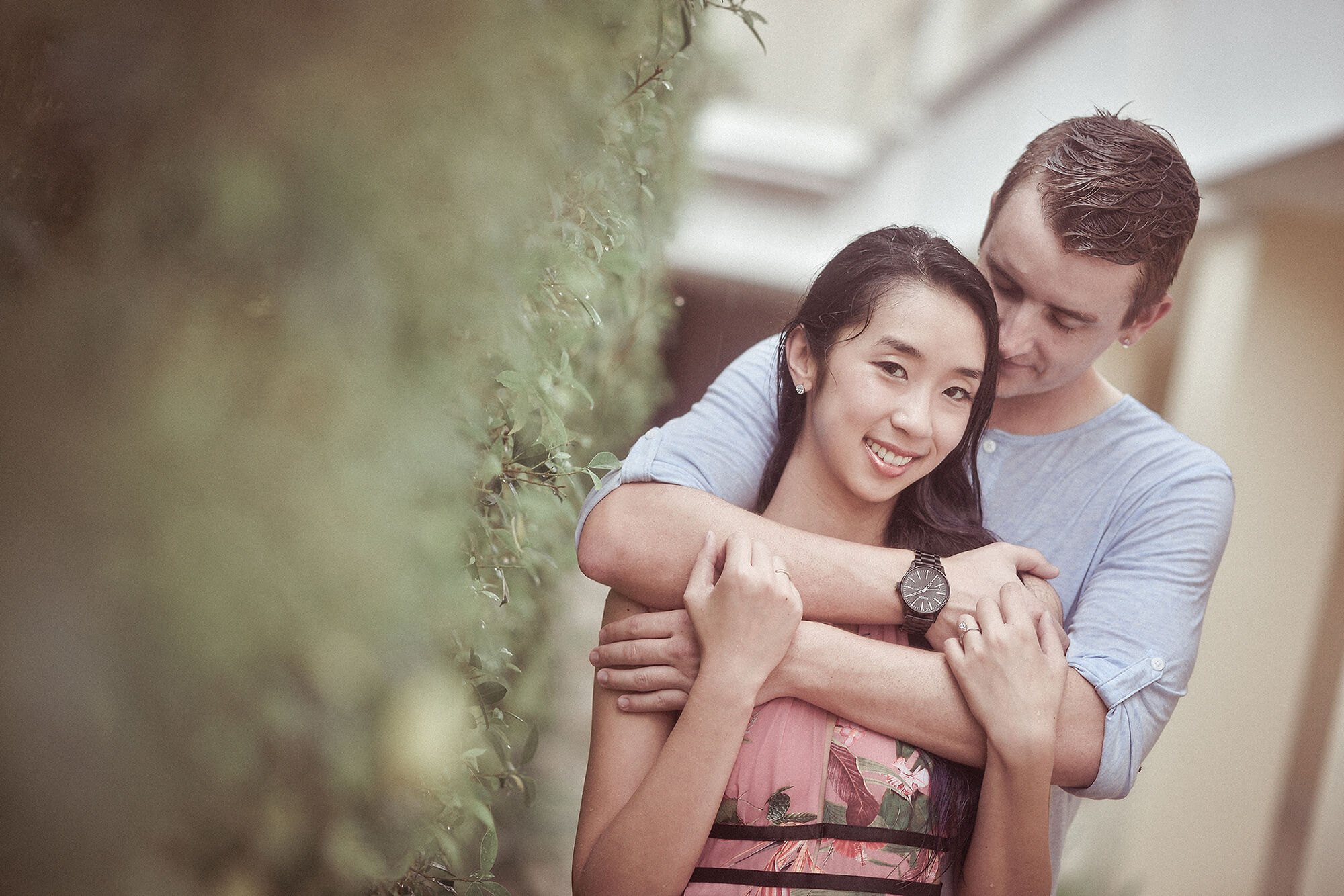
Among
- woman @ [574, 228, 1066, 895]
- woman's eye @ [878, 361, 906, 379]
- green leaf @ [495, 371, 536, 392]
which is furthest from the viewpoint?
woman's eye @ [878, 361, 906, 379]

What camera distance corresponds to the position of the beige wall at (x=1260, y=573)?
2.89 metres

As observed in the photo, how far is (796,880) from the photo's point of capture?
142cm

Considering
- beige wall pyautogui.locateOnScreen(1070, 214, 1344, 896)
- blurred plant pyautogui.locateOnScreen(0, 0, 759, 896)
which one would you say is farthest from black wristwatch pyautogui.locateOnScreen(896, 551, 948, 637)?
beige wall pyautogui.locateOnScreen(1070, 214, 1344, 896)

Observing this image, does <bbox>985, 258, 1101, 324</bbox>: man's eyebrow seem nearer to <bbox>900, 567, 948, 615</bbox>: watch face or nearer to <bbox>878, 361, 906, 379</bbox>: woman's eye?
<bbox>878, 361, 906, 379</bbox>: woman's eye

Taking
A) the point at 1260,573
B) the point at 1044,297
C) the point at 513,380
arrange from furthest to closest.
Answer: the point at 1260,573
the point at 1044,297
the point at 513,380

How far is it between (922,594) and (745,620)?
274 millimetres

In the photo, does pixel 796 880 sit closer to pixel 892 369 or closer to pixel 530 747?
pixel 530 747

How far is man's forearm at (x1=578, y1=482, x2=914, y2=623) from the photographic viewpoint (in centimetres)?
148

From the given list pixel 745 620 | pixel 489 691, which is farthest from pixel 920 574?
pixel 489 691

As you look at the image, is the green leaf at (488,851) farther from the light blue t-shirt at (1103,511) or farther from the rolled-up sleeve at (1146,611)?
the rolled-up sleeve at (1146,611)

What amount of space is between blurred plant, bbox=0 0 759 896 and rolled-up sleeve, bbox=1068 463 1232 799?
1.05 m

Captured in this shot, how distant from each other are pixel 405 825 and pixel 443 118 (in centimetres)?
56

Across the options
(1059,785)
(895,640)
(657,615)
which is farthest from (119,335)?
(1059,785)

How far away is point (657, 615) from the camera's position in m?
1.49
